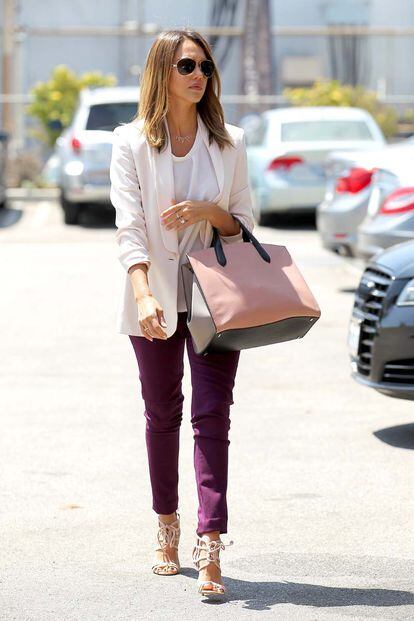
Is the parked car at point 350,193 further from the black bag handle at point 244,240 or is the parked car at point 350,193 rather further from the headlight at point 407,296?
the black bag handle at point 244,240

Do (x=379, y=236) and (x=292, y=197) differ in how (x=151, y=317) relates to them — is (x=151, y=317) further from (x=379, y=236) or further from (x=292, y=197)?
(x=292, y=197)

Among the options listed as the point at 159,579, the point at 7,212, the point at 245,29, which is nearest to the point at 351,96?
the point at 245,29

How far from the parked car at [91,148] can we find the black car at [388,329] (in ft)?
39.9

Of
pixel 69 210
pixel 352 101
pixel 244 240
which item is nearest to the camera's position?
pixel 244 240

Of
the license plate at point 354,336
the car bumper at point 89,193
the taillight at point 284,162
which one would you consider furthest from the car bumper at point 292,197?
the license plate at point 354,336

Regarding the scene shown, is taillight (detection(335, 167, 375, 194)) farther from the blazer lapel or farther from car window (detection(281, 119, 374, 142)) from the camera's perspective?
the blazer lapel

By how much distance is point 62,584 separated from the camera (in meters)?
5.08

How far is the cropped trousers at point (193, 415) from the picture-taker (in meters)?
4.96

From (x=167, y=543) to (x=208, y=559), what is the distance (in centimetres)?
33

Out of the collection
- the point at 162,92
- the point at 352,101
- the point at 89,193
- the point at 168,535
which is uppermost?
the point at 162,92

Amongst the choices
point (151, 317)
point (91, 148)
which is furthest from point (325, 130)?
point (151, 317)

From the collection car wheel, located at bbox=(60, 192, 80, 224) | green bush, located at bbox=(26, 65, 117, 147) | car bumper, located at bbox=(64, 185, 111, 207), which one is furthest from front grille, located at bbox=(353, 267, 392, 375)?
green bush, located at bbox=(26, 65, 117, 147)

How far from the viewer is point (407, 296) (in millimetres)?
7273

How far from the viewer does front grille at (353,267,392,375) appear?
24.3 feet
